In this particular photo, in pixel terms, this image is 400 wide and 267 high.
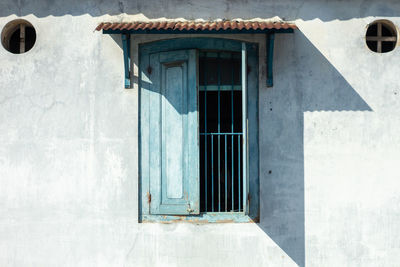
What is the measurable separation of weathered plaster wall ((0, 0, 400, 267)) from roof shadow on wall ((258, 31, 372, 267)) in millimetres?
11

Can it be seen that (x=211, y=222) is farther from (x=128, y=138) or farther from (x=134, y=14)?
(x=134, y=14)

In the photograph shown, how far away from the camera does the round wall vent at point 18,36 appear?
4.88 meters

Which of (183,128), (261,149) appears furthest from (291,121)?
(183,128)

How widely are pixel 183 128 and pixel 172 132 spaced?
0.42ft

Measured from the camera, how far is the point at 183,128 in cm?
470

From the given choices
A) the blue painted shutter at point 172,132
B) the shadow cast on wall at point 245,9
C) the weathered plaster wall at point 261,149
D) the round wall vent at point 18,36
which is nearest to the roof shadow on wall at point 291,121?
the weathered plaster wall at point 261,149

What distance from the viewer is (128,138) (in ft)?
15.7

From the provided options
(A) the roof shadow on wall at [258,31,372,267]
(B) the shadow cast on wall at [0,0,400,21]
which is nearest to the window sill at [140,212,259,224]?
(A) the roof shadow on wall at [258,31,372,267]

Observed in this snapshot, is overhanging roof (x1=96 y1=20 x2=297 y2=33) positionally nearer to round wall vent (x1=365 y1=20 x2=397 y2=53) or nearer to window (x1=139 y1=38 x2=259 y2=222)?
window (x1=139 y1=38 x2=259 y2=222)

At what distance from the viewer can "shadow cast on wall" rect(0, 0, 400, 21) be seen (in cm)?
479

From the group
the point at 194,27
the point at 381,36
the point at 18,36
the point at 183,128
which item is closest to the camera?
the point at 194,27

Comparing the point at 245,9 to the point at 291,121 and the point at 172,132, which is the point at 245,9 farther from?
the point at 172,132

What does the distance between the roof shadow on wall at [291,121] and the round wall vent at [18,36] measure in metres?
2.73

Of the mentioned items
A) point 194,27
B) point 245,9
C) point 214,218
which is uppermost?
point 245,9
